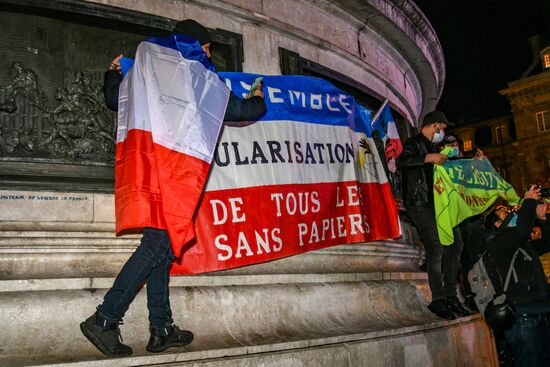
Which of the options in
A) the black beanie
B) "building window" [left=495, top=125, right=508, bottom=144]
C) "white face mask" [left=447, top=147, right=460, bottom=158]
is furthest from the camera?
"building window" [left=495, top=125, right=508, bottom=144]

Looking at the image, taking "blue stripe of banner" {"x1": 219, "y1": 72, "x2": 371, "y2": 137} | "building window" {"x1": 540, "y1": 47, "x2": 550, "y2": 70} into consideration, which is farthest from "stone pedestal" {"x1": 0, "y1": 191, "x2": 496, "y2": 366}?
"building window" {"x1": 540, "y1": 47, "x2": 550, "y2": 70}

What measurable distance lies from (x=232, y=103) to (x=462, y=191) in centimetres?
313

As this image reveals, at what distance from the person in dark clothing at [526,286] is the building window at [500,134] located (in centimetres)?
4861

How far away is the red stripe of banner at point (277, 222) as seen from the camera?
454cm

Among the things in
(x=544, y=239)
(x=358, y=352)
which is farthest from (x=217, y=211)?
(x=544, y=239)

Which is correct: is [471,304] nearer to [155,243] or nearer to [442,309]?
[442,309]

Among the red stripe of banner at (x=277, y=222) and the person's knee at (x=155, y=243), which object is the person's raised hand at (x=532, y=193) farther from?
the person's knee at (x=155, y=243)

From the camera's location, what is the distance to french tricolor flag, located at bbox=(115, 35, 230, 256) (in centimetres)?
381

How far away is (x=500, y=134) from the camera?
5253 centimetres

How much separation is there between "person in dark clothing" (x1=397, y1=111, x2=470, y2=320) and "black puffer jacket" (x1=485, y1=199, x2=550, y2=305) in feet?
1.55

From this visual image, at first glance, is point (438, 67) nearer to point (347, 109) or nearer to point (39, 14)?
point (347, 109)

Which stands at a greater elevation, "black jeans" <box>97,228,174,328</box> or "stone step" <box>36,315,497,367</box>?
"black jeans" <box>97,228,174,328</box>

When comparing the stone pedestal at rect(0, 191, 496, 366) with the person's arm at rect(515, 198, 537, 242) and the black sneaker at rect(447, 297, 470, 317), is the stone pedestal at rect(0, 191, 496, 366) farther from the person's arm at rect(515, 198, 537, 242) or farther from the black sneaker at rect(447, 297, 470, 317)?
the person's arm at rect(515, 198, 537, 242)

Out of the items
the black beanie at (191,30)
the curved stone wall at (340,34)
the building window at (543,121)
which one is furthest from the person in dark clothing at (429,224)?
the building window at (543,121)
